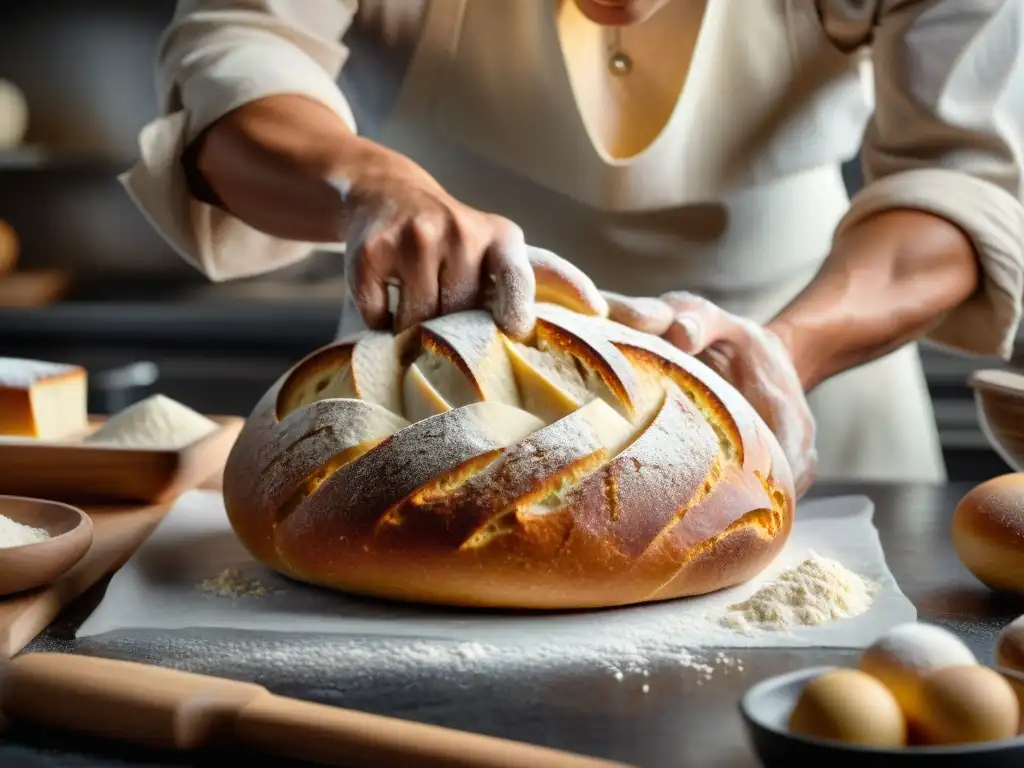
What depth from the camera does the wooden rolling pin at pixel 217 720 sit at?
2.07 feet

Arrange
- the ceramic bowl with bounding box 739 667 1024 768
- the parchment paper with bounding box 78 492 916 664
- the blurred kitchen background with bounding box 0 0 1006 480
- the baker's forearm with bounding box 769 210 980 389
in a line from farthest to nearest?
the blurred kitchen background with bounding box 0 0 1006 480
the baker's forearm with bounding box 769 210 980 389
the parchment paper with bounding box 78 492 916 664
the ceramic bowl with bounding box 739 667 1024 768

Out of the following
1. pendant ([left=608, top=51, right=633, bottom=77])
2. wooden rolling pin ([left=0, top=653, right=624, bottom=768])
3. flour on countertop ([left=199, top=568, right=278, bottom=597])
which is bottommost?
flour on countertop ([left=199, top=568, right=278, bottom=597])

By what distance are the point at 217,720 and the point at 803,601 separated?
436 mm

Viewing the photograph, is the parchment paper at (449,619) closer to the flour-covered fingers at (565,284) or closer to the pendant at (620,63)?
the flour-covered fingers at (565,284)

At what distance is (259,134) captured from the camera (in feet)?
4.11

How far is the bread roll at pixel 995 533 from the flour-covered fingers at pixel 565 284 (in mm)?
344

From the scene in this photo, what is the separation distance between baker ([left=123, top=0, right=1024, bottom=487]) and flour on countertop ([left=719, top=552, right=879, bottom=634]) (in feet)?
0.71

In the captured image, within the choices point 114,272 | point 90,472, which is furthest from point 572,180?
point 114,272

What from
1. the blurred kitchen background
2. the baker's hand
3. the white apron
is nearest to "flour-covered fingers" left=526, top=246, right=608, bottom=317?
the baker's hand

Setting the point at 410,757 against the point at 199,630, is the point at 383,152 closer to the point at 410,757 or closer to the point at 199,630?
the point at 199,630

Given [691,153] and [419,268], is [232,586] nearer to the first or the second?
[419,268]

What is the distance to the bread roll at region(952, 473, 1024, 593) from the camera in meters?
0.93

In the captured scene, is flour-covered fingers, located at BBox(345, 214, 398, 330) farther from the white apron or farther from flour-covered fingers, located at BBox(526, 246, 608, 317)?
the white apron

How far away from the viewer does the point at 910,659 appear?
614 millimetres
